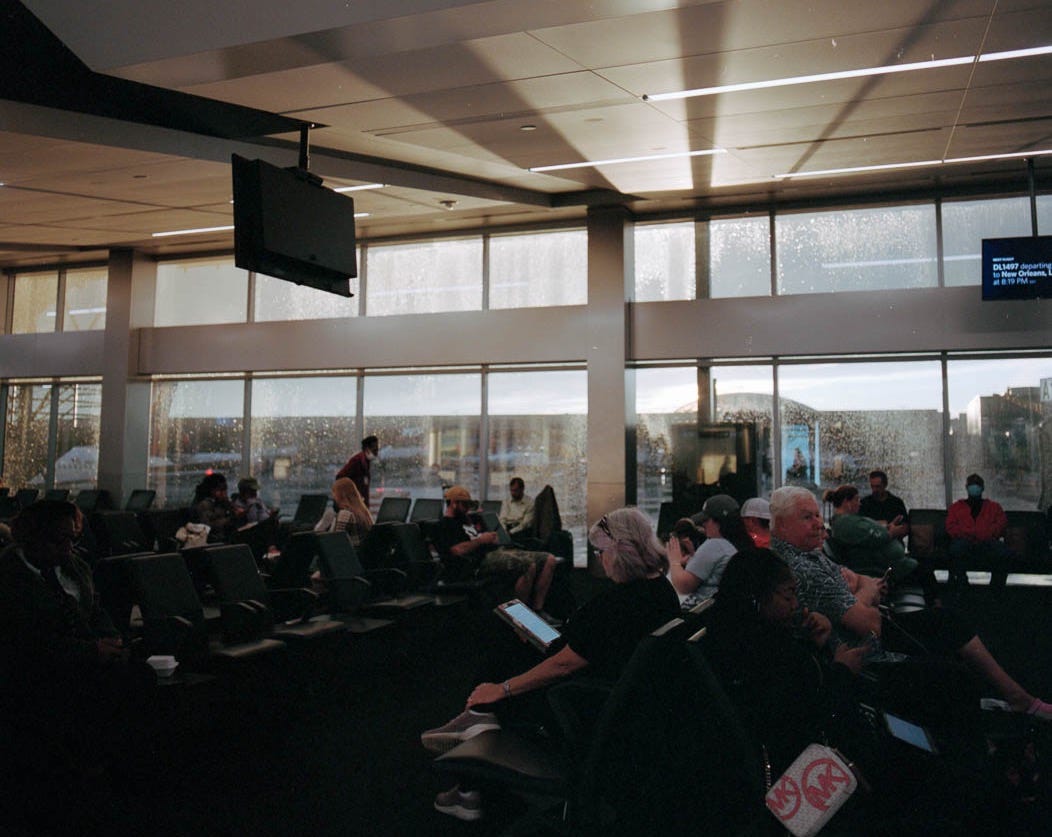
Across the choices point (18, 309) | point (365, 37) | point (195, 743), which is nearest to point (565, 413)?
point (365, 37)

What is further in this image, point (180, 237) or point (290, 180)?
point (180, 237)

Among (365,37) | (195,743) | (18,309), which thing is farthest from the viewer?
(18,309)

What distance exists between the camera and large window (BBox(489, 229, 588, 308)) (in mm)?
11562

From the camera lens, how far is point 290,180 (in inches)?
262

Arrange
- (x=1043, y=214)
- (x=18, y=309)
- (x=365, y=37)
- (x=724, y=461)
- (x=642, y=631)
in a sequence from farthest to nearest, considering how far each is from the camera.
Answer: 1. (x=18, y=309)
2. (x=724, y=461)
3. (x=1043, y=214)
4. (x=365, y=37)
5. (x=642, y=631)

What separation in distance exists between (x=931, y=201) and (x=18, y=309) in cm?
1432

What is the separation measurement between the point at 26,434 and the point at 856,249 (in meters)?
13.2

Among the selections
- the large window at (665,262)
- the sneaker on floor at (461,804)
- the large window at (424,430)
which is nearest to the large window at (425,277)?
the large window at (424,430)

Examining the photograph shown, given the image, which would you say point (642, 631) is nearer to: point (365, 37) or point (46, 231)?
point (365, 37)

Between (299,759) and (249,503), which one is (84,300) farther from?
(299,759)

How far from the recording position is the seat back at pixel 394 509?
33.9 ft

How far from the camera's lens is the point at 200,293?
13508 millimetres

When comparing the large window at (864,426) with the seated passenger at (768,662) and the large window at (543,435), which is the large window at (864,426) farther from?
the seated passenger at (768,662)

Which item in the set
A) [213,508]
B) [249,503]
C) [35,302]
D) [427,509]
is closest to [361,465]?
[249,503]
